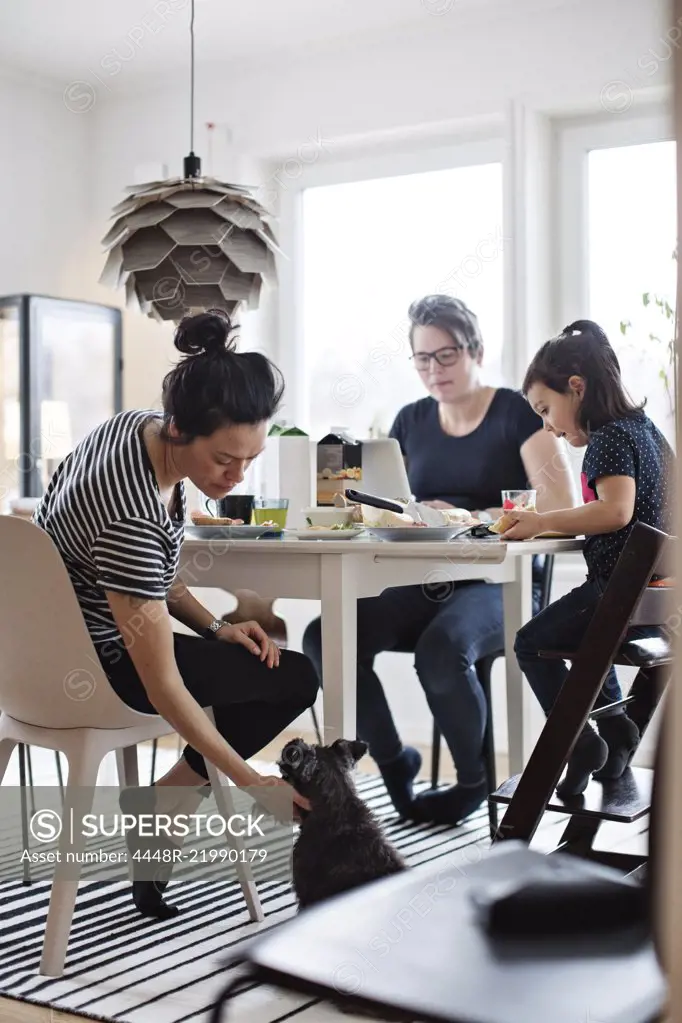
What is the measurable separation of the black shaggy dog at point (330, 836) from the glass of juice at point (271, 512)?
89 centimetres

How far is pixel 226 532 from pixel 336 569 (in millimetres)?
325

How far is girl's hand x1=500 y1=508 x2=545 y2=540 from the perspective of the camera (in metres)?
2.33

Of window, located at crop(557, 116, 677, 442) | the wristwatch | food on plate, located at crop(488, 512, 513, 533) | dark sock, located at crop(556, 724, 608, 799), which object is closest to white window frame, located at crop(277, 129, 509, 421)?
window, located at crop(557, 116, 677, 442)

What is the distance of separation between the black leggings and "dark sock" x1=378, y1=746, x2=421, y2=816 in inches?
33.7

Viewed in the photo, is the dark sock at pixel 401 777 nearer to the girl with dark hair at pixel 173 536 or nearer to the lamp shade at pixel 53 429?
the girl with dark hair at pixel 173 536

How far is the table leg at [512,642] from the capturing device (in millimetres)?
2895

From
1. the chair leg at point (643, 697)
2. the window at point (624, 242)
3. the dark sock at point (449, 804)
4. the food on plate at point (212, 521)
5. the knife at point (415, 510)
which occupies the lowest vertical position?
the dark sock at point (449, 804)

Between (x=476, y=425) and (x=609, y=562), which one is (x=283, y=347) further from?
(x=609, y=562)

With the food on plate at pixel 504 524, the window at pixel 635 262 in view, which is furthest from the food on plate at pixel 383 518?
the window at pixel 635 262

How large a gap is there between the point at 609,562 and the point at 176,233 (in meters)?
1.18

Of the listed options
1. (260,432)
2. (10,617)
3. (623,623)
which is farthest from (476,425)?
(623,623)

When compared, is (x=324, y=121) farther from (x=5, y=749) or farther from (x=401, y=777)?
(x=5, y=749)

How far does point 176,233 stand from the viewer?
2.60m

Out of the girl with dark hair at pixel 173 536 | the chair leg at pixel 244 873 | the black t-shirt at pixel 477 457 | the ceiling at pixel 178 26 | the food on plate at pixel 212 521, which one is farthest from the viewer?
the ceiling at pixel 178 26
